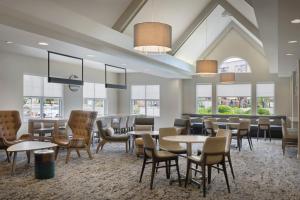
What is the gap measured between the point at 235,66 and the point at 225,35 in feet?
4.65

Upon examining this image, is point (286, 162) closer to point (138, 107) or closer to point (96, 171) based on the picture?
point (96, 171)

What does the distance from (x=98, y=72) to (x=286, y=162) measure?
869 centimetres

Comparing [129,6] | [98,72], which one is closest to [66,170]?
[129,6]

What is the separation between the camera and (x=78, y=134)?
7.52 m

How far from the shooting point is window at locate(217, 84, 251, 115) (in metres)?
12.4

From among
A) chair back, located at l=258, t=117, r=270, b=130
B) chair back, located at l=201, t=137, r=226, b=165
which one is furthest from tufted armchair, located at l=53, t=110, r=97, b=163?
chair back, located at l=258, t=117, r=270, b=130

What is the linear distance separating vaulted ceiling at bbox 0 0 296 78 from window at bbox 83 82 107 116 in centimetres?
326

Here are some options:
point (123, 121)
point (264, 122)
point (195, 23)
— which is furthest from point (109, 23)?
point (264, 122)

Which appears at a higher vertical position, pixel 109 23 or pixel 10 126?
pixel 109 23

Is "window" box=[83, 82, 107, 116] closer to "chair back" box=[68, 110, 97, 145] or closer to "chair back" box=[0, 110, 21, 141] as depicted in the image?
"chair back" box=[68, 110, 97, 145]

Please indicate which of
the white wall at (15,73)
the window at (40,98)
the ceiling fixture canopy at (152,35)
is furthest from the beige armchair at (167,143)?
the window at (40,98)

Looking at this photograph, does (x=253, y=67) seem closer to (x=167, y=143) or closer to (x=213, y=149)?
(x=167, y=143)

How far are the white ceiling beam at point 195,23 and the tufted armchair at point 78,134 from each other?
12.9 ft

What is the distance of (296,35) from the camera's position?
476cm
